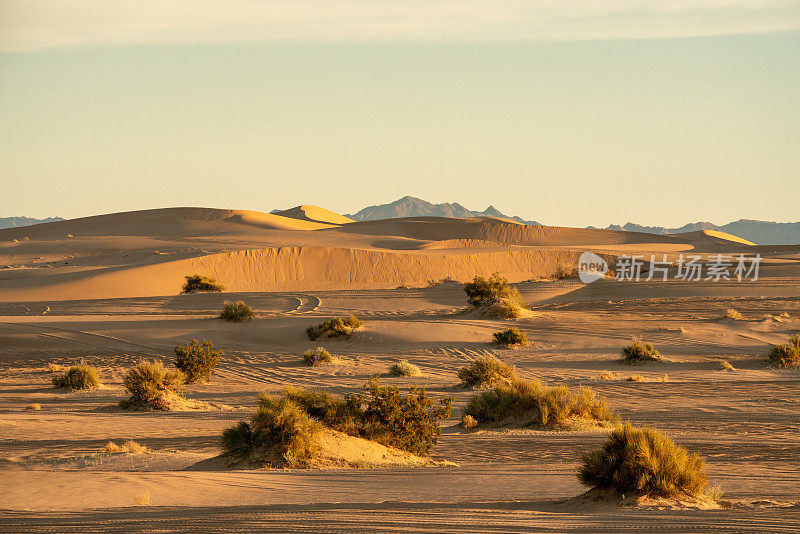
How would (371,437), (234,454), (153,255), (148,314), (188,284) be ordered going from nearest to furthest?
(234,454) → (371,437) → (148,314) → (188,284) → (153,255)

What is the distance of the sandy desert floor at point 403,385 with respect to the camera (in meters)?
6.99

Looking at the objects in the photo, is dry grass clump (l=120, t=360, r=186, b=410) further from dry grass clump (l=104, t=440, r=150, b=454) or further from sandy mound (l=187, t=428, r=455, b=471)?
sandy mound (l=187, t=428, r=455, b=471)

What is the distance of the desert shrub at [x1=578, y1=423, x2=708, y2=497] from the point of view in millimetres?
7605

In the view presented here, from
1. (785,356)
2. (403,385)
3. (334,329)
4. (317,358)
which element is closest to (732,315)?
(785,356)

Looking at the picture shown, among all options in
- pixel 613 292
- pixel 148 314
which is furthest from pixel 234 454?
pixel 613 292

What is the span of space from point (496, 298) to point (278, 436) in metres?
20.2

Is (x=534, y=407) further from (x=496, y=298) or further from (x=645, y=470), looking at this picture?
(x=496, y=298)

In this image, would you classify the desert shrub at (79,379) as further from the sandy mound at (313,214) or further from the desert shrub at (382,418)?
the sandy mound at (313,214)

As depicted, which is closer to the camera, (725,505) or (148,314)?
(725,505)

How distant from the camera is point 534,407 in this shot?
13.8 m

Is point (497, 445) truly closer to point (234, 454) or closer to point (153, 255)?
point (234, 454)

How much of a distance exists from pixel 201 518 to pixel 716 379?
47.8 feet

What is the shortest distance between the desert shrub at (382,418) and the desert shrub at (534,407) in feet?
7.35

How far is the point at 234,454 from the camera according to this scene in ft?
33.9
